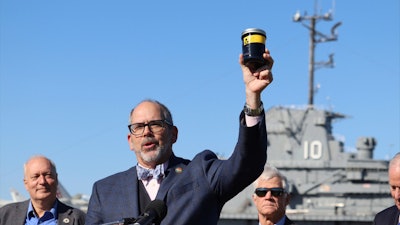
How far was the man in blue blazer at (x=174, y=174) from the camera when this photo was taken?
4641mm

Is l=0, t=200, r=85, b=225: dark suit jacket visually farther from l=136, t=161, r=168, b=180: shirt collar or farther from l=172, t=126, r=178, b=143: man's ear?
l=172, t=126, r=178, b=143: man's ear

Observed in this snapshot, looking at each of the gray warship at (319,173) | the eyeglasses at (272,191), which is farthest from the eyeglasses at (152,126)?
the gray warship at (319,173)

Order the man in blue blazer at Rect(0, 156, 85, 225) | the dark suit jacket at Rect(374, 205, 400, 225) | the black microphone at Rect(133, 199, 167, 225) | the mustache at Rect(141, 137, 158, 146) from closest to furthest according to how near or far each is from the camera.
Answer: the black microphone at Rect(133, 199, 167, 225)
the mustache at Rect(141, 137, 158, 146)
the dark suit jacket at Rect(374, 205, 400, 225)
the man in blue blazer at Rect(0, 156, 85, 225)

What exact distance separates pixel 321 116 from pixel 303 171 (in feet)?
9.25

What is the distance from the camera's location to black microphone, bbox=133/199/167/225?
441cm

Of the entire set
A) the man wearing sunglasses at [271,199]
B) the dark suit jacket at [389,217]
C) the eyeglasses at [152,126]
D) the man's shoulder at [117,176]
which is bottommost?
the dark suit jacket at [389,217]

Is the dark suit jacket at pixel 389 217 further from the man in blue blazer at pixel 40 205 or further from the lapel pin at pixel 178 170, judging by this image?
the man in blue blazer at pixel 40 205

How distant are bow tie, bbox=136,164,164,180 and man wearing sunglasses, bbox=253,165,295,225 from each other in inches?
63.6

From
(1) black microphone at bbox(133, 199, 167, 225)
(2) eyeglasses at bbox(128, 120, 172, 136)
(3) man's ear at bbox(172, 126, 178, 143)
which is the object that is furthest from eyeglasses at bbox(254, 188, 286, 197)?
(1) black microphone at bbox(133, 199, 167, 225)

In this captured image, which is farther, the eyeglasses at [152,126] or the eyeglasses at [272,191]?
the eyeglasses at [272,191]

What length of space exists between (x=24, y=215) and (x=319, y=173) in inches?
1109

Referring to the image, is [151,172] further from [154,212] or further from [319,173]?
[319,173]

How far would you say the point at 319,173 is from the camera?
34594 millimetres

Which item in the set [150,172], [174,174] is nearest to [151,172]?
[150,172]
